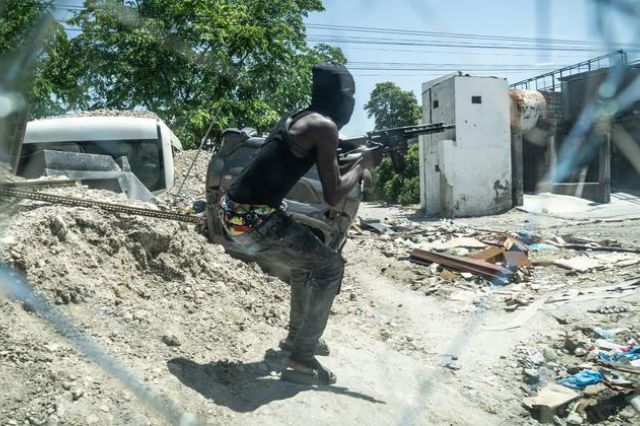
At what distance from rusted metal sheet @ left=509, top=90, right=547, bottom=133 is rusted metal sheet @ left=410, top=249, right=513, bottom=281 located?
10.8 meters

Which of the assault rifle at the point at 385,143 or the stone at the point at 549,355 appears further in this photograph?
the stone at the point at 549,355

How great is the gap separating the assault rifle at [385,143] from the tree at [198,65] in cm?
1032

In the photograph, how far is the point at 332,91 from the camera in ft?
9.96

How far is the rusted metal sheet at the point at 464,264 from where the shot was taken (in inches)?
288

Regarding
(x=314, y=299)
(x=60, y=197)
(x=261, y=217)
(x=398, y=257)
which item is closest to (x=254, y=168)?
(x=261, y=217)

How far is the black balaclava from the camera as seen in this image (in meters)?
3.03

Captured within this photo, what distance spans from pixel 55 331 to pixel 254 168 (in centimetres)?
127

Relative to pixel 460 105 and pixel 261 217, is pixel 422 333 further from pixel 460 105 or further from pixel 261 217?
pixel 460 105

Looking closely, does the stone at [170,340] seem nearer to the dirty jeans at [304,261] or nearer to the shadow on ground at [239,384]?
the shadow on ground at [239,384]

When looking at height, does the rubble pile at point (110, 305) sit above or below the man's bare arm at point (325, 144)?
below

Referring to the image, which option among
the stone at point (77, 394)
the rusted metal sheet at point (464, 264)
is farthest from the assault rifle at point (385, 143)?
the rusted metal sheet at point (464, 264)

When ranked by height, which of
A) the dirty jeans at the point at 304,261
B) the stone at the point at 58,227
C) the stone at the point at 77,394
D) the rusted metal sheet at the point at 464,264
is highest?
the stone at the point at 58,227

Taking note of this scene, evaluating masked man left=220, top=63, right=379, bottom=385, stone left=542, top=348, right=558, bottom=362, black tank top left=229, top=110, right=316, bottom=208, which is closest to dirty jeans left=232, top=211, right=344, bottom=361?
masked man left=220, top=63, right=379, bottom=385

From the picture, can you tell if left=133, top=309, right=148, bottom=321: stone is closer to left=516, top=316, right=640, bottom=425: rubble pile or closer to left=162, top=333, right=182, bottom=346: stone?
left=162, top=333, right=182, bottom=346: stone
